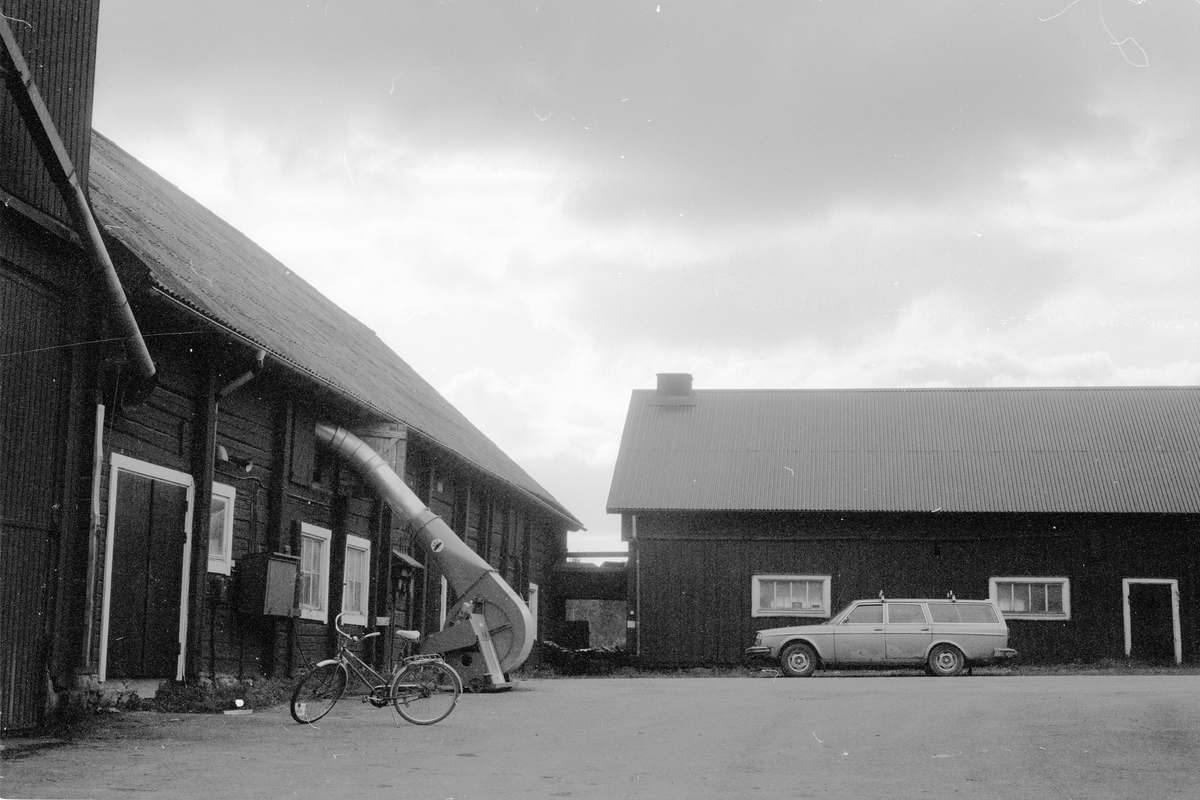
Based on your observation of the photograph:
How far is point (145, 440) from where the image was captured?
1288 centimetres

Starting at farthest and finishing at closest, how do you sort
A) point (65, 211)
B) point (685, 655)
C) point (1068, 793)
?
1. point (685, 655)
2. point (65, 211)
3. point (1068, 793)

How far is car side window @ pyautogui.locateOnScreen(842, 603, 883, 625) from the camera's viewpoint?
82.4 feet

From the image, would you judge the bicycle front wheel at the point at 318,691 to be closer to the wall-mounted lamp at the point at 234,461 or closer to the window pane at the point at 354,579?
the wall-mounted lamp at the point at 234,461

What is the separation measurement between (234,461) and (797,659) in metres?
13.7

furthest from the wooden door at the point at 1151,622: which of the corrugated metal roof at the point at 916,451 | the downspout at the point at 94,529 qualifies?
the downspout at the point at 94,529

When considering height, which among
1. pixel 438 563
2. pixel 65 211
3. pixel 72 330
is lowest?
pixel 438 563

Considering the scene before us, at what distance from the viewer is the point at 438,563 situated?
698 inches

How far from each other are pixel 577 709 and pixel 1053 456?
2040 centimetres

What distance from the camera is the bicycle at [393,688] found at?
12.4m

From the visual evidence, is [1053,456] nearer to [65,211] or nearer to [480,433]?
[480,433]

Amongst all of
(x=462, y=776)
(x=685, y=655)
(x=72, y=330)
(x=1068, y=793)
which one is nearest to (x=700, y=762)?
(x=462, y=776)

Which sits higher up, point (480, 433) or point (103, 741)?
point (480, 433)

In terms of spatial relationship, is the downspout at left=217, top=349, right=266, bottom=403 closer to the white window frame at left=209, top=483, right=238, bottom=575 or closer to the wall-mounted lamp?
the wall-mounted lamp

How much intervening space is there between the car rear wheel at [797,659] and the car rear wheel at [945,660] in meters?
2.14
